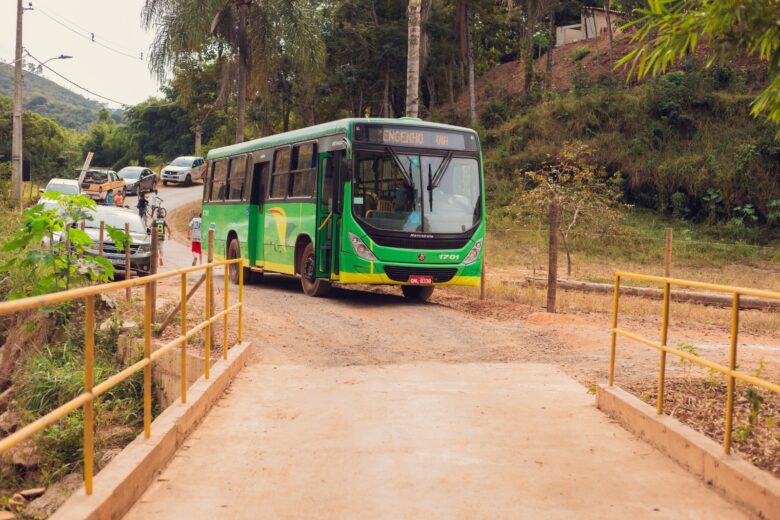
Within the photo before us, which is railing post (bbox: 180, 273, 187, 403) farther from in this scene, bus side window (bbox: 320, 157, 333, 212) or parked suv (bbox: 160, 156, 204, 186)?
parked suv (bbox: 160, 156, 204, 186)

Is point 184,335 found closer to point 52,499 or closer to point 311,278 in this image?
point 52,499

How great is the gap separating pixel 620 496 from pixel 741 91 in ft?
123

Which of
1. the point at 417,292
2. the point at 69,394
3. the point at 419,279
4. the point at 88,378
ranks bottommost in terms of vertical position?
the point at 69,394

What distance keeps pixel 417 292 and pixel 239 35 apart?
1694 centimetres

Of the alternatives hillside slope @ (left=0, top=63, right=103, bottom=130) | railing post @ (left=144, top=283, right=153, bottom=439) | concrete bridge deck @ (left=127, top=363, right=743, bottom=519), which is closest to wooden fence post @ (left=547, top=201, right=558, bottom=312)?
concrete bridge deck @ (left=127, top=363, right=743, bottom=519)

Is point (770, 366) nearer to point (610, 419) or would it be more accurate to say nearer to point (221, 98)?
point (610, 419)

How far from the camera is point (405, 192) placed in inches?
634

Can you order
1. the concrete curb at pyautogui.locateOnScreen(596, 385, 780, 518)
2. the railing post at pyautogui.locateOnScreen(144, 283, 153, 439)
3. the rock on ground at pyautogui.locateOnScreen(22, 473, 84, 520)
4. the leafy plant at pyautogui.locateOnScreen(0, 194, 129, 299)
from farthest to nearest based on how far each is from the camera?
1. the leafy plant at pyautogui.locateOnScreen(0, 194, 129, 299)
2. the rock on ground at pyautogui.locateOnScreen(22, 473, 84, 520)
3. the railing post at pyautogui.locateOnScreen(144, 283, 153, 439)
4. the concrete curb at pyautogui.locateOnScreen(596, 385, 780, 518)

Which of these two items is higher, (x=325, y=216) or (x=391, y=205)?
(x=391, y=205)

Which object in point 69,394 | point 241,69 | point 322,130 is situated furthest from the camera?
point 241,69

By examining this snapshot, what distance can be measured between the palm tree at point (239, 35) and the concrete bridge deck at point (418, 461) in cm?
2302

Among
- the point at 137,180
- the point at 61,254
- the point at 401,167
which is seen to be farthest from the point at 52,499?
the point at 137,180

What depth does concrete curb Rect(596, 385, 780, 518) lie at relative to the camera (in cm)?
510

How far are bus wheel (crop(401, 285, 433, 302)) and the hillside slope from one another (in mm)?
139137
